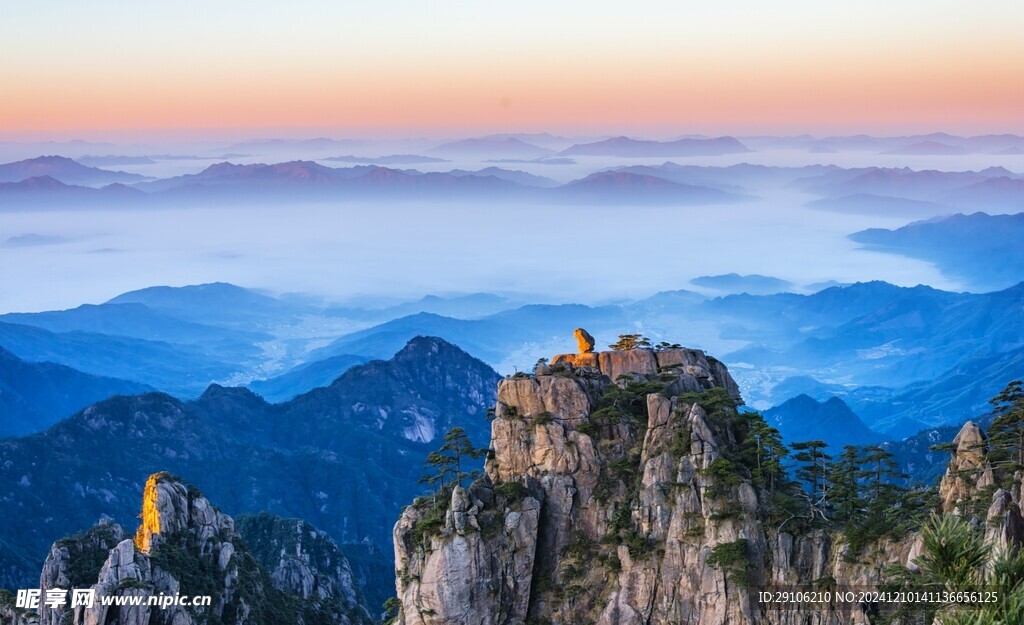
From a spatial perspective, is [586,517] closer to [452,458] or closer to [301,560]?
[452,458]

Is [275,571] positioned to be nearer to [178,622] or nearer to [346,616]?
[346,616]

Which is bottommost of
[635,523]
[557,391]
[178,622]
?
[178,622]

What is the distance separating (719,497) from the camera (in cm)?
6644

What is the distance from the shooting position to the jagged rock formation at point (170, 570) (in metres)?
85.4

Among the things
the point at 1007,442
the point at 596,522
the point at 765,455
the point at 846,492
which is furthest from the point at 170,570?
the point at 1007,442

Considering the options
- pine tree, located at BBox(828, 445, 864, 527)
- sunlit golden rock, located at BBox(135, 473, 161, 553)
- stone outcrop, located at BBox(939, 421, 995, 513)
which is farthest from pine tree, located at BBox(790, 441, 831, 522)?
sunlit golden rock, located at BBox(135, 473, 161, 553)

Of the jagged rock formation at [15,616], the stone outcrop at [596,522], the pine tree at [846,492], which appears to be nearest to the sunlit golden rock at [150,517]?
the jagged rock formation at [15,616]

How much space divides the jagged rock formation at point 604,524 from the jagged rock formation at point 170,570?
22688mm

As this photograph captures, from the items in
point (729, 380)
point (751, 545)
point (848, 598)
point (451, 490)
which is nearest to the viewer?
point (848, 598)

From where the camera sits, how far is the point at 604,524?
233 ft

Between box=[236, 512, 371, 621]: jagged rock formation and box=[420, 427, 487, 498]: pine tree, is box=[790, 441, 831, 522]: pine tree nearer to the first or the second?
box=[420, 427, 487, 498]: pine tree

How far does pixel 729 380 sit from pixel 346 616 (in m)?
49.9

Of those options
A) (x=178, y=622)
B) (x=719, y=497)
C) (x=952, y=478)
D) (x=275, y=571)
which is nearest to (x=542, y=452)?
(x=719, y=497)

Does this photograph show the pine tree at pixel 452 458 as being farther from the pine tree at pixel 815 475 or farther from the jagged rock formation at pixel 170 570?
the jagged rock formation at pixel 170 570
